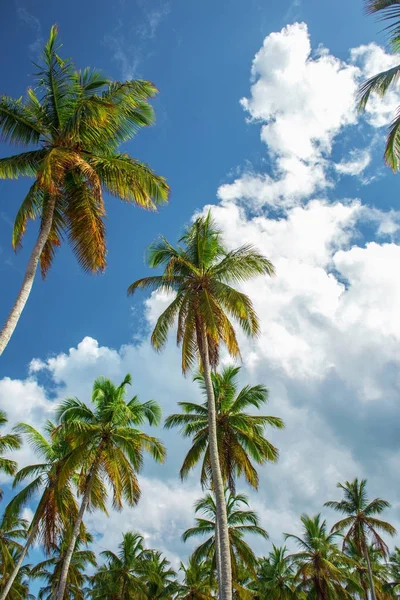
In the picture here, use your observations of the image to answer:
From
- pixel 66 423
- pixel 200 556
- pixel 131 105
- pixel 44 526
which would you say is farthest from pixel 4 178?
pixel 200 556

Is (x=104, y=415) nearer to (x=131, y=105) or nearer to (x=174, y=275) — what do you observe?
(x=174, y=275)

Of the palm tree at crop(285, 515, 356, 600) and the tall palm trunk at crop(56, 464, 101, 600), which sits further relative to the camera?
the palm tree at crop(285, 515, 356, 600)

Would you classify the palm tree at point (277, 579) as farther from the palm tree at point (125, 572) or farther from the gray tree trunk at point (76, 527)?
the gray tree trunk at point (76, 527)

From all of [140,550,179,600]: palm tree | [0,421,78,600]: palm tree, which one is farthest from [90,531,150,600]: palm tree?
[0,421,78,600]: palm tree

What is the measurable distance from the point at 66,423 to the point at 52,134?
41.0ft

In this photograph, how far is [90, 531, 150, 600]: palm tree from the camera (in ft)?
110

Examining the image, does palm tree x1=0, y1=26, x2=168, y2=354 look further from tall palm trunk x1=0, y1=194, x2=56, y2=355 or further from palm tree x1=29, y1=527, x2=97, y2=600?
palm tree x1=29, y1=527, x2=97, y2=600

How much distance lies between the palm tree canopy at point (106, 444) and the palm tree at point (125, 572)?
15.0 meters

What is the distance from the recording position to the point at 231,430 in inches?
937

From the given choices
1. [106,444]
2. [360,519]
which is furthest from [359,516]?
[106,444]

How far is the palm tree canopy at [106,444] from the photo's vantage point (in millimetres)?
21172

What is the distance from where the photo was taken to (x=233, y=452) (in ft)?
76.8

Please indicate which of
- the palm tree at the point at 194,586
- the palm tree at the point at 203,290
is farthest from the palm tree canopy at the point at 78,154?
the palm tree at the point at 194,586

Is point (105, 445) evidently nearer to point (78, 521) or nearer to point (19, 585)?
point (78, 521)
